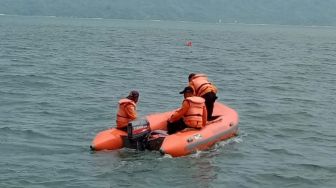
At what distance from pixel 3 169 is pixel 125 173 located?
7.94 ft

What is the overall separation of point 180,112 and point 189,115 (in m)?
0.24

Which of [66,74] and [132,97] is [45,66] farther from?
[132,97]

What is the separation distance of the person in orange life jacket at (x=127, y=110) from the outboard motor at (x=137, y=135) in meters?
0.34

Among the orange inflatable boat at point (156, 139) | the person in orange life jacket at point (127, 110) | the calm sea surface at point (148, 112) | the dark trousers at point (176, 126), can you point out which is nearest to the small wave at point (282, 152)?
the calm sea surface at point (148, 112)

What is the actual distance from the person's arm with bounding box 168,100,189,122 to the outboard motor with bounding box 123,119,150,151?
2.65 feet

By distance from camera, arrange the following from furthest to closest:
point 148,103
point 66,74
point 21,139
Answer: point 66,74
point 148,103
point 21,139

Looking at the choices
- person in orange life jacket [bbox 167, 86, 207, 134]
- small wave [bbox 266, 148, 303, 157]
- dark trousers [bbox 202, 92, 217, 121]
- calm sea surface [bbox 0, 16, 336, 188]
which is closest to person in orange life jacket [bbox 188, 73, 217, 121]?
dark trousers [bbox 202, 92, 217, 121]

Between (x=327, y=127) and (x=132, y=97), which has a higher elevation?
(x=132, y=97)

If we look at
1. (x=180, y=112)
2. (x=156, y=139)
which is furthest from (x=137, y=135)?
(x=180, y=112)

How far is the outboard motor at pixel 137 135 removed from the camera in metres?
12.9

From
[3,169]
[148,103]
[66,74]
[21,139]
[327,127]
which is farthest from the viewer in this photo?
[66,74]

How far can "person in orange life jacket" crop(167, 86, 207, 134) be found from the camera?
13.2 m

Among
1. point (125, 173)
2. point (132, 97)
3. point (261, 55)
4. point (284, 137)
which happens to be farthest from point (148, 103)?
point (261, 55)

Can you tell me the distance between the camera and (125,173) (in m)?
11.8
